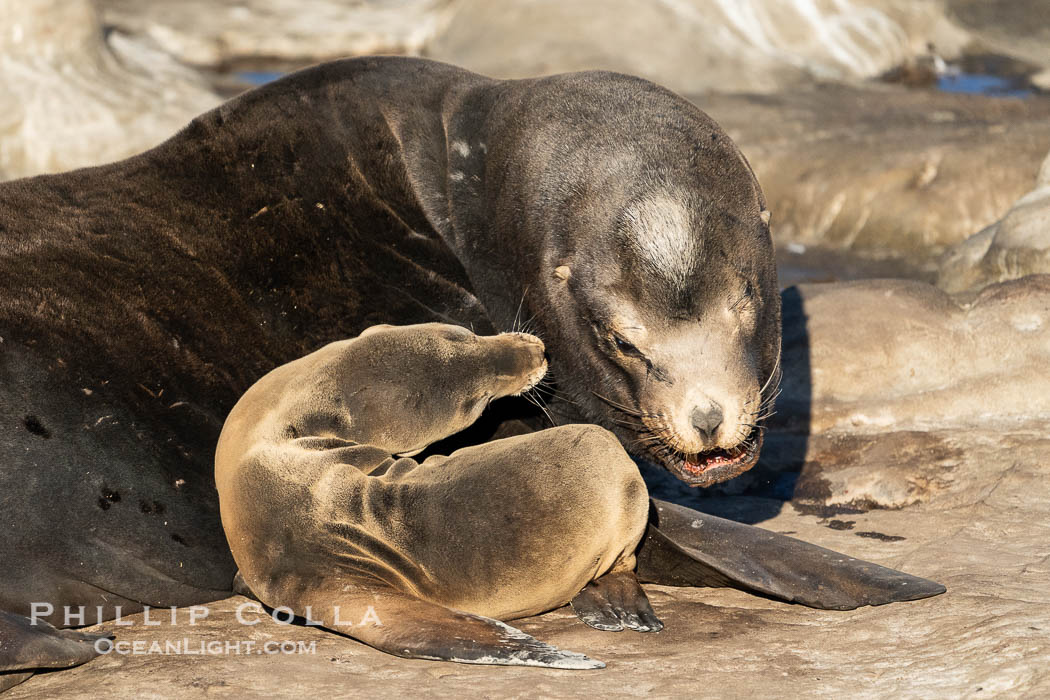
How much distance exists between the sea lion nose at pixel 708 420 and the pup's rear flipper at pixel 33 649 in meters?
2.04

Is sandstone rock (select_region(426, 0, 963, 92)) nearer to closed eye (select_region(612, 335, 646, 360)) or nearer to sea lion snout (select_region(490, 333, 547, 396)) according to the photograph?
closed eye (select_region(612, 335, 646, 360))

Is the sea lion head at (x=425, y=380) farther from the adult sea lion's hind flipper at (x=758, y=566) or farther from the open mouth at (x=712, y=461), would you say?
the adult sea lion's hind flipper at (x=758, y=566)

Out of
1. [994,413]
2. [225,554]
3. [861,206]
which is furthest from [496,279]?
[861,206]

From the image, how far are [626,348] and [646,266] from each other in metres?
0.32

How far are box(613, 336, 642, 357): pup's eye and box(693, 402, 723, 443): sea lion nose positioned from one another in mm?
364

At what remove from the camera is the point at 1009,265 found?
8.73 m

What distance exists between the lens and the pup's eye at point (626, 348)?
15.8ft

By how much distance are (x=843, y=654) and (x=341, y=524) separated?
5.06 ft

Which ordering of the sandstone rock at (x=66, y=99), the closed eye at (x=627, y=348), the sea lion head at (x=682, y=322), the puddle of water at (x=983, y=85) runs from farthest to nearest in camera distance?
the puddle of water at (x=983, y=85) → the sandstone rock at (x=66, y=99) → the closed eye at (x=627, y=348) → the sea lion head at (x=682, y=322)

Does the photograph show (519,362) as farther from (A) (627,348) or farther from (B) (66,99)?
(B) (66,99)

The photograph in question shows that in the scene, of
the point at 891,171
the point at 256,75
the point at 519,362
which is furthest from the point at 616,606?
the point at 256,75

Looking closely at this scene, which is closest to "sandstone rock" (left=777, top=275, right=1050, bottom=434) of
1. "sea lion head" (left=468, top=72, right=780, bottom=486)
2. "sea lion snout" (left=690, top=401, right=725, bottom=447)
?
"sea lion head" (left=468, top=72, right=780, bottom=486)

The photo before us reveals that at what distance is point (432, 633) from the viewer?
3963 millimetres

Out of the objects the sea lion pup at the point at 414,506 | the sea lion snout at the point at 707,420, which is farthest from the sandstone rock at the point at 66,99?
the sea lion snout at the point at 707,420
